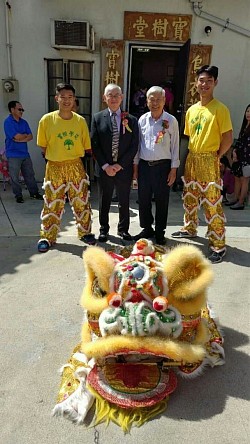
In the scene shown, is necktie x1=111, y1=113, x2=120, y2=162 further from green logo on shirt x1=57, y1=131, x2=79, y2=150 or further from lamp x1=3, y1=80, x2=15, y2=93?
lamp x1=3, y1=80, x2=15, y2=93

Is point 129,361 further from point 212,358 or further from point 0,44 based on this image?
point 0,44

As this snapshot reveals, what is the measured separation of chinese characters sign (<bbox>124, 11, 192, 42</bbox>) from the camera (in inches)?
219

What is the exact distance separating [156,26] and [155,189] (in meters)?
3.20

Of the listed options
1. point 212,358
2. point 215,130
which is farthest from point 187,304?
point 215,130

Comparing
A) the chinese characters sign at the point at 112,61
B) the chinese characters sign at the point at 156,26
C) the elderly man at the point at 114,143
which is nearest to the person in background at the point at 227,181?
the chinese characters sign at the point at 156,26

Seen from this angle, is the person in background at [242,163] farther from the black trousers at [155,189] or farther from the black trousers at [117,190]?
the black trousers at [117,190]

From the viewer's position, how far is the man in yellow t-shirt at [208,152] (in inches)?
131

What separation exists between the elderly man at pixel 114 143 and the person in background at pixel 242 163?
7.14 feet

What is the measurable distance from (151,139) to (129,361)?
7.55ft

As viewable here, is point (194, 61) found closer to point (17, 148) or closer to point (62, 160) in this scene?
point (17, 148)

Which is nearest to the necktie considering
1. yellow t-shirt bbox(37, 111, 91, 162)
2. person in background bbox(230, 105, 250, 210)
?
yellow t-shirt bbox(37, 111, 91, 162)

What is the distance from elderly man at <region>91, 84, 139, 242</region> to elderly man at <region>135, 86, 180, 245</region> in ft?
0.39

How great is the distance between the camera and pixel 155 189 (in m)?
3.84

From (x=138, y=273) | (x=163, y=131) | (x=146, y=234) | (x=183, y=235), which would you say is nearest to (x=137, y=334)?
(x=138, y=273)
